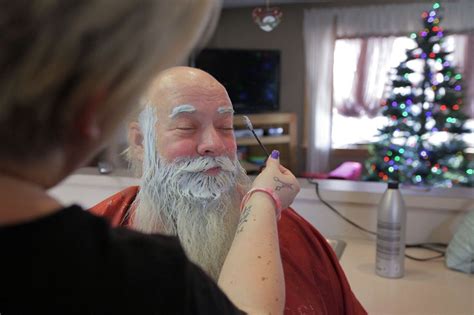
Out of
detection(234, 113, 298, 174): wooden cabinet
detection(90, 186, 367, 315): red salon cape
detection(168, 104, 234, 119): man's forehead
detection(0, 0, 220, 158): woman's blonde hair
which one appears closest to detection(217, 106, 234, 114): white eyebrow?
detection(168, 104, 234, 119): man's forehead

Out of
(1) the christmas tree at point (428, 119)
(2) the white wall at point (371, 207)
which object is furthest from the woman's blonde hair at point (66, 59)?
(1) the christmas tree at point (428, 119)

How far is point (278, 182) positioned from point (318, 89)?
5007 mm

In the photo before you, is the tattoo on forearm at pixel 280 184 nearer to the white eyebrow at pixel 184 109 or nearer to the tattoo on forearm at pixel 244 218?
the tattoo on forearm at pixel 244 218

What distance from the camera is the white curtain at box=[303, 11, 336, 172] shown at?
556cm

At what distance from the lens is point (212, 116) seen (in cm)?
101

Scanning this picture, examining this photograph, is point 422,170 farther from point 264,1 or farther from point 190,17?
point 190,17

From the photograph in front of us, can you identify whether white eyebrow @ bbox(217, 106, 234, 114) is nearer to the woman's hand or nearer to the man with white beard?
the man with white beard

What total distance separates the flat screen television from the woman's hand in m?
4.42

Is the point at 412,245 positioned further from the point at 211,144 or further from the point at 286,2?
the point at 286,2

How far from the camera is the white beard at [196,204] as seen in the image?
99 centimetres

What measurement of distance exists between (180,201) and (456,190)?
123 centimetres

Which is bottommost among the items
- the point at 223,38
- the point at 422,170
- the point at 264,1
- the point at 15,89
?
the point at 422,170

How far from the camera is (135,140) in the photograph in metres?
1.10

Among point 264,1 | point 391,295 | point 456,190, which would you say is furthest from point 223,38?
point 391,295
